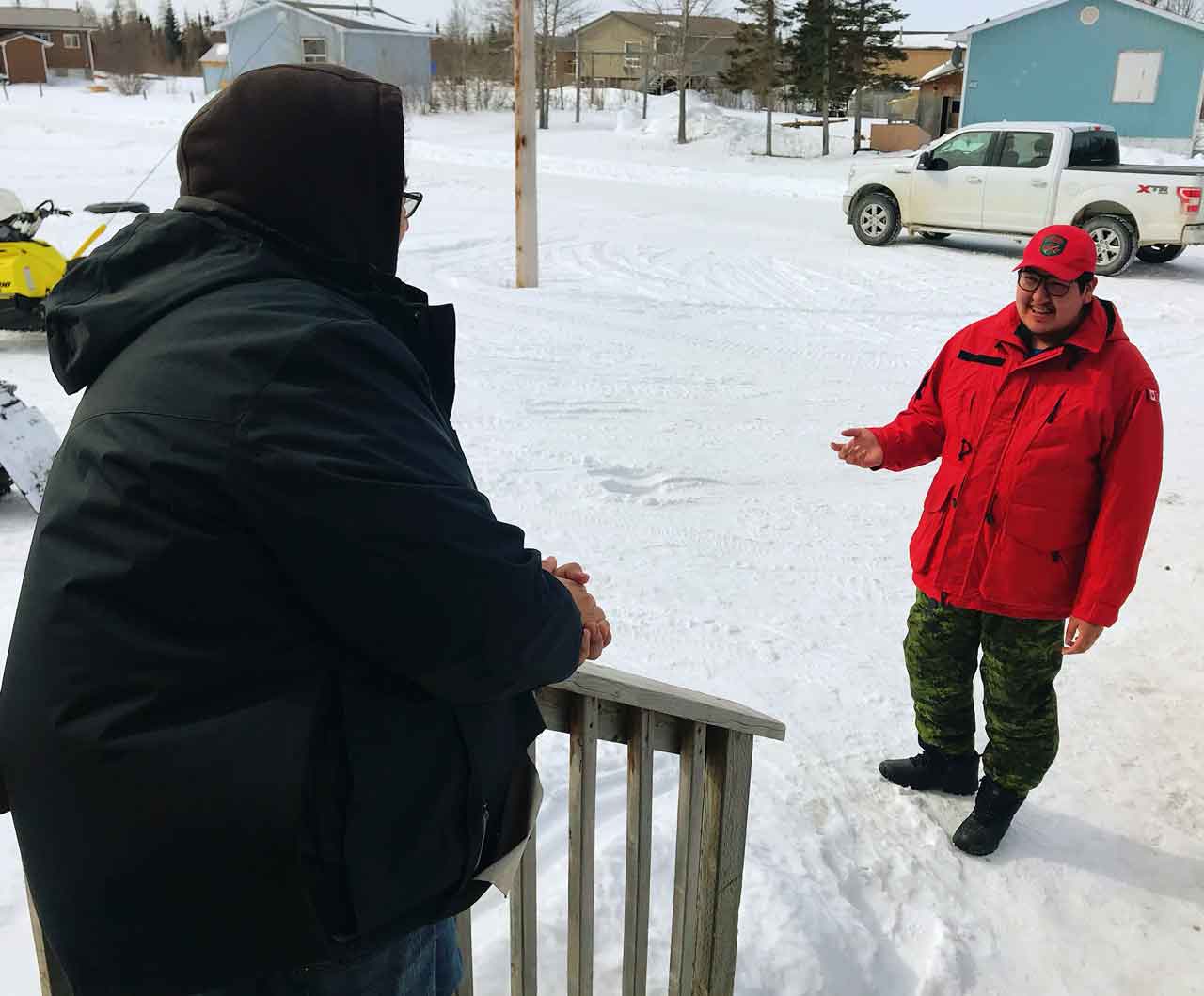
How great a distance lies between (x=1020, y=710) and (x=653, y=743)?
1754 millimetres

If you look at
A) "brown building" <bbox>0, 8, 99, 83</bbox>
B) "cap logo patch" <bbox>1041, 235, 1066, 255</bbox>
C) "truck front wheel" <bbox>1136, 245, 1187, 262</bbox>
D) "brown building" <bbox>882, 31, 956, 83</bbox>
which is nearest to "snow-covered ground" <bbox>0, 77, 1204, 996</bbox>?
"truck front wheel" <bbox>1136, 245, 1187, 262</bbox>

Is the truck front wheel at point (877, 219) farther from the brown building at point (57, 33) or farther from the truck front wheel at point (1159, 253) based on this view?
the brown building at point (57, 33)

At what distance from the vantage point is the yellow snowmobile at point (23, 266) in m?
8.22

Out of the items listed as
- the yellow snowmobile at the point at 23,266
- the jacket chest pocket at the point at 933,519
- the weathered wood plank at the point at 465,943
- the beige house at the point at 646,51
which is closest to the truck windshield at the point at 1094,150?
the yellow snowmobile at the point at 23,266

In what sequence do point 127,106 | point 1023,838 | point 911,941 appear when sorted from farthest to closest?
point 127,106 < point 1023,838 < point 911,941

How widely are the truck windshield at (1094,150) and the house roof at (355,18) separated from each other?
29117mm

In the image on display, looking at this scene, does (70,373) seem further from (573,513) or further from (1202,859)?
(573,513)

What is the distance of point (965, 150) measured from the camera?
13.8 meters

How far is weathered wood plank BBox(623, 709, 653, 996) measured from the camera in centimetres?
208

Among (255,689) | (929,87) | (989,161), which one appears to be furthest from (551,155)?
(255,689)

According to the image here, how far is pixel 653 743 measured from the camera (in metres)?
2.12

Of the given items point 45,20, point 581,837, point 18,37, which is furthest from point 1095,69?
point 45,20

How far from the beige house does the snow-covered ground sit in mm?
25824

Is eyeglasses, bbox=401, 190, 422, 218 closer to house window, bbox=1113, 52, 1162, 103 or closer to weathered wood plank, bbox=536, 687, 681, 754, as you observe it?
weathered wood plank, bbox=536, 687, 681, 754
